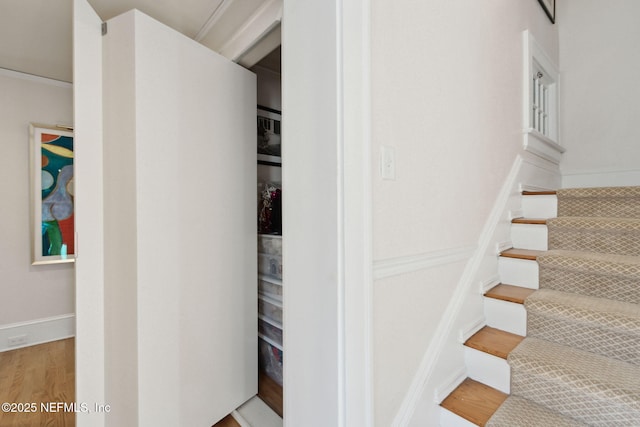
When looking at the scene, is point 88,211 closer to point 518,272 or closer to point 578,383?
point 578,383

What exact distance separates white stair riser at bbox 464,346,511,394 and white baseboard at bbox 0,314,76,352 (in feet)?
10.9

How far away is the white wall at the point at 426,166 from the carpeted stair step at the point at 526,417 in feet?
0.71

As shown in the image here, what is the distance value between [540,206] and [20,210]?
4.11 metres

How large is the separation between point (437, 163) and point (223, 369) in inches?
62.1

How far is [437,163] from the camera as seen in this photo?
1.15 m

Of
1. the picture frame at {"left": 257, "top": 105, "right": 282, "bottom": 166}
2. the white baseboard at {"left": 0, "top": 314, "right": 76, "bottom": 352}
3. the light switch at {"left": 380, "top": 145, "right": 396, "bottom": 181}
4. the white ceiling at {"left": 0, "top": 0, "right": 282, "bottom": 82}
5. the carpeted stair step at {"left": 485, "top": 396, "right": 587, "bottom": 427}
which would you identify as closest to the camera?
the light switch at {"left": 380, "top": 145, "right": 396, "bottom": 181}

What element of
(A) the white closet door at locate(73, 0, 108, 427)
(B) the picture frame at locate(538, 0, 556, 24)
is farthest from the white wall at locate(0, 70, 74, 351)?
(B) the picture frame at locate(538, 0, 556, 24)

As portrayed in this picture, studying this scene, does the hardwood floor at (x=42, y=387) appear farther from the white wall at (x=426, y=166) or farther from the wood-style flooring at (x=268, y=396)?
the white wall at (x=426, y=166)

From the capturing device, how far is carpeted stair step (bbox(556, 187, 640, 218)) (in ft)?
5.19

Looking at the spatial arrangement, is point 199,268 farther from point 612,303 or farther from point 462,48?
point 612,303

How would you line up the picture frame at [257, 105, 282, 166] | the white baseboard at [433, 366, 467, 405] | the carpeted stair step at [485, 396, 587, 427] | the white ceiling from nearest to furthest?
the carpeted stair step at [485, 396, 587, 427] < the white baseboard at [433, 366, 467, 405] < the white ceiling < the picture frame at [257, 105, 282, 166]

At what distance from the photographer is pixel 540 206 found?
190 cm

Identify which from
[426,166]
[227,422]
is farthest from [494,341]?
[227,422]

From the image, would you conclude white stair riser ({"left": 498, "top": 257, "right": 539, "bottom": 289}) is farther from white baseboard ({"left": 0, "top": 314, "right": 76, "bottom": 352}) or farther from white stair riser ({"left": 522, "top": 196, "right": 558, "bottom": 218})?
white baseboard ({"left": 0, "top": 314, "right": 76, "bottom": 352})
